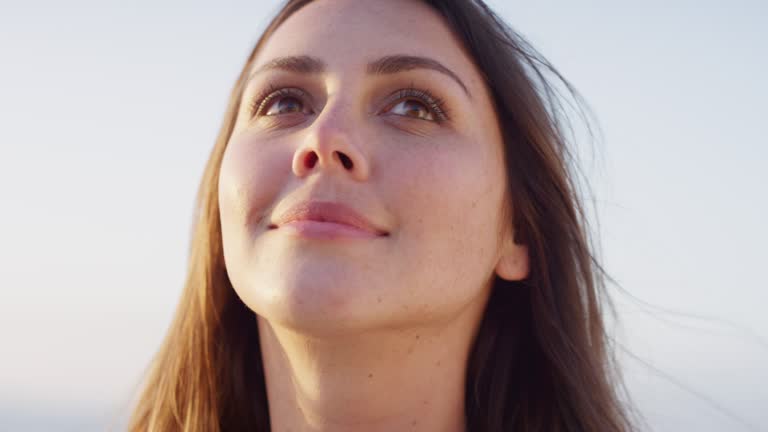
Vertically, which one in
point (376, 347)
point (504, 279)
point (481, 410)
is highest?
point (504, 279)

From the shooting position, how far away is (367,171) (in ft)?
10.8

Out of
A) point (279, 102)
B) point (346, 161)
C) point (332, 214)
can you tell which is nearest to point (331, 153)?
point (346, 161)

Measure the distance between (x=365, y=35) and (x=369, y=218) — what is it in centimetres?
80

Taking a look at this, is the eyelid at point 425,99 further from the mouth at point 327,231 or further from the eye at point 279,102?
the mouth at point 327,231

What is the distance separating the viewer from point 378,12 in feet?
12.2

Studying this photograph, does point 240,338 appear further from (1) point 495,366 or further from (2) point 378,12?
(2) point 378,12

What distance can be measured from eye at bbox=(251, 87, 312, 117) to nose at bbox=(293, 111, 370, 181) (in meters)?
0.37

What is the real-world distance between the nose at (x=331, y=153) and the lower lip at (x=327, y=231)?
0.19 meters

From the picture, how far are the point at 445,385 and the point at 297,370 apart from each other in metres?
0.62

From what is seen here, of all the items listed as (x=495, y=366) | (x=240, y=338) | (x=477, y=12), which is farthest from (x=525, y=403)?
(x=477, y=12)

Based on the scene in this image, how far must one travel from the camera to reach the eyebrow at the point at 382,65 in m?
3.53

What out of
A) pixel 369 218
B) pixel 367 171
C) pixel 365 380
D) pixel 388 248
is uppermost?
pixel 367 171

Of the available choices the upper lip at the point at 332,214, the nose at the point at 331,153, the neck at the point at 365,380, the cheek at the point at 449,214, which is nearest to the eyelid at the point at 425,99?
the cheek at the point at 449,214

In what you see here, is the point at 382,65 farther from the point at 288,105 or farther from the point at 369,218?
the point at 369,218
